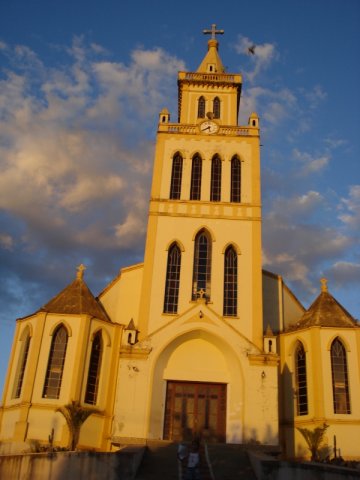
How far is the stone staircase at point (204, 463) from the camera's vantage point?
18.7m

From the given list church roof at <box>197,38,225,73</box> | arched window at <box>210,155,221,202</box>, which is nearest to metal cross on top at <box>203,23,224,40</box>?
church roof at <box>197,38,225,73</box>

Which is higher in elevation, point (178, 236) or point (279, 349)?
point (178, 236)

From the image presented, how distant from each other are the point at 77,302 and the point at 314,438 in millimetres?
13141

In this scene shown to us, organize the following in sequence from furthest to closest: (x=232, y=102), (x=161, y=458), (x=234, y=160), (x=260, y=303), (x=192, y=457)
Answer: (x=232, y=102), (x=234, y=160), (x=260, y=303), (x=161, y=458), (x=192, y=457)

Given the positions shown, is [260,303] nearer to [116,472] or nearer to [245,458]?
[245,458]

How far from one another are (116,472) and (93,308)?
12.9m

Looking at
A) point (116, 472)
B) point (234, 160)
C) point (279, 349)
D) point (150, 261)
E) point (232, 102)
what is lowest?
point (116, 472)

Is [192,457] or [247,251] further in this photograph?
[247,251]

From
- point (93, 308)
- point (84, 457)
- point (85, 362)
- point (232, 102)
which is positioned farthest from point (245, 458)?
point (232, 102)

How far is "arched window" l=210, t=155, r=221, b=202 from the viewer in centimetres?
3188

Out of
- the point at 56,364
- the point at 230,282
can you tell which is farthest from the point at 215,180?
the point at 56,364

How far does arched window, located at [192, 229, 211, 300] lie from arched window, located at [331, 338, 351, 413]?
22.5 feet

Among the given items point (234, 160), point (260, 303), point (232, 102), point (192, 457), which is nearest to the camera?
point (192, 457)

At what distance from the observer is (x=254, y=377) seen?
1024 inches
